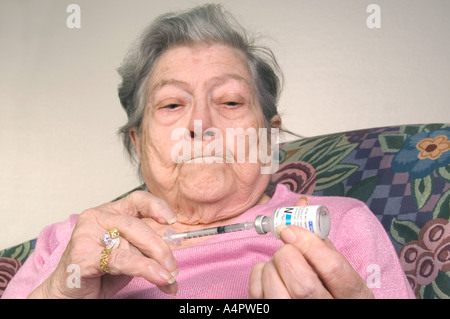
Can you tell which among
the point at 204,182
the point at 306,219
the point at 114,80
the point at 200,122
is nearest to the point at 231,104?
the point at 200,122

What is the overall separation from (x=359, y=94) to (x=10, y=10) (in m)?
1.68

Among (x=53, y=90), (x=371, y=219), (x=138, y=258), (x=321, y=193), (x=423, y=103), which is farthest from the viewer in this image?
(x=53, y=90)

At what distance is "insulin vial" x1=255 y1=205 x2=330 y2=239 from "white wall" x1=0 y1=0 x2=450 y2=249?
1248 millimetres

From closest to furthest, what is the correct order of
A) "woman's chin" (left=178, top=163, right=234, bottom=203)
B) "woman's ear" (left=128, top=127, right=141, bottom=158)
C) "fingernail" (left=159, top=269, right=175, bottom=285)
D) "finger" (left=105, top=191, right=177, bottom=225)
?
A: "fingernail" (left=159, top=269, right=175, bottom=285), "finger" (left=105, top=191, right=177, bottom=225), "woman's chin" (left=178, top=163, right=234, bottom=203), "woman's ear" (left=128, top=127, right=141, bottom=158)

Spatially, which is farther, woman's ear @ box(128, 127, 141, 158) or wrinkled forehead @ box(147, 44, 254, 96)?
woman's ear @ box(128, 127, 141, 158)

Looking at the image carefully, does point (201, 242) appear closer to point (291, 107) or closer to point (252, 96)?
point (252, 96)

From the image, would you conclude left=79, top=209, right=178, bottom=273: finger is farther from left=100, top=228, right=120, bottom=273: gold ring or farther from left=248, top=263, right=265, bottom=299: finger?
left=248, top=263, right=265, bottom=299: finger

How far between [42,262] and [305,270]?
886 mm

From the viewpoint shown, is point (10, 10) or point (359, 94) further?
point (10, 10)

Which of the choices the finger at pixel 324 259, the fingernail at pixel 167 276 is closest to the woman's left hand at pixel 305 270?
the finger at pixel 324 259

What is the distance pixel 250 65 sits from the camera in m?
1.50

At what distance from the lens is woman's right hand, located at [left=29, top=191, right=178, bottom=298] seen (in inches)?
37.0

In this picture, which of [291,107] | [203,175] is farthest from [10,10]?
[203,175]

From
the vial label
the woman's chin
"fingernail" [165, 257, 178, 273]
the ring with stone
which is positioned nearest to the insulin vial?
the vial label
